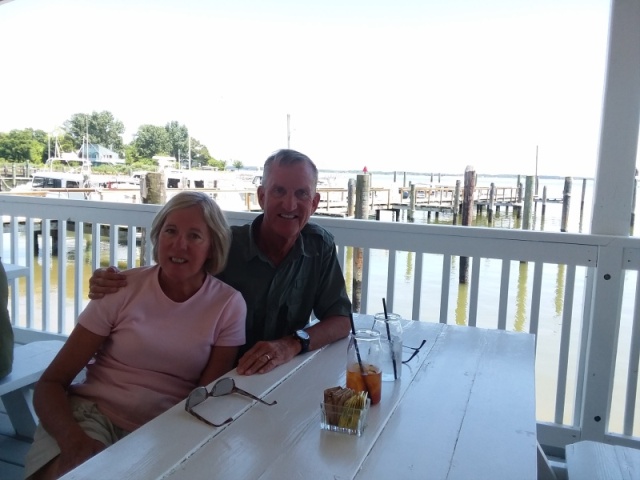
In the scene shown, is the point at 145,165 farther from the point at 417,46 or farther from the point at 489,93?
the point at 489,93

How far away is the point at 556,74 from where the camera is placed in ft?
55.1

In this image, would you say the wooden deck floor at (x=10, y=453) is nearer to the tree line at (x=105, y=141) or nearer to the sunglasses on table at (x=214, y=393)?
the sunglasses on table at (x=214, y=393)

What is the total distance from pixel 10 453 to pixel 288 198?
4.97 ft

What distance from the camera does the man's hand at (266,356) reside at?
1328 mm

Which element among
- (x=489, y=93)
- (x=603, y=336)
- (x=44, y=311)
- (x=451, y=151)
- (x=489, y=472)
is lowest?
(x=44, y=311)

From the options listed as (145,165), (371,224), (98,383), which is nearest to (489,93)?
(145,165)

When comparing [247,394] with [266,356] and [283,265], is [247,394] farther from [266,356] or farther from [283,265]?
[283,265]

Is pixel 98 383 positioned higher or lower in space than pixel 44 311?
higher

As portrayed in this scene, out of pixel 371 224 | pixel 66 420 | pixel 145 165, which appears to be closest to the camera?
pixel 66 420

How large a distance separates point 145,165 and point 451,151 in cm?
1725

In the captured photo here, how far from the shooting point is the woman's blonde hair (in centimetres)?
157

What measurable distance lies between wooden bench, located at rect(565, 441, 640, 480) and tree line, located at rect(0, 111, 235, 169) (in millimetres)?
20317

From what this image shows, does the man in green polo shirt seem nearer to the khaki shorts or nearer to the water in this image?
the khaki shorts

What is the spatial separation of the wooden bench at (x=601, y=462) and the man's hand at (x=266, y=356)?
79 centimetres
